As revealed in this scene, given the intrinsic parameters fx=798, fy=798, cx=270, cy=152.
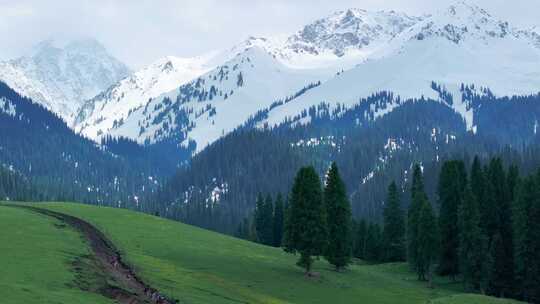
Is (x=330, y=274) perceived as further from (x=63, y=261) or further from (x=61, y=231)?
(x=63, y=261)

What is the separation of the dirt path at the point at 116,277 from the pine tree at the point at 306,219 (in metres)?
21.0

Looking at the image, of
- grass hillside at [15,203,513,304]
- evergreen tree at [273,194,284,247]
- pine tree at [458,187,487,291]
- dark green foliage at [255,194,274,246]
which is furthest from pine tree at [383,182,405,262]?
pine tree at [458,187,487,291]

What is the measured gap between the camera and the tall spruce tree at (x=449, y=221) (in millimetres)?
115000

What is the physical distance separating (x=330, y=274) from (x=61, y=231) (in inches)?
1237

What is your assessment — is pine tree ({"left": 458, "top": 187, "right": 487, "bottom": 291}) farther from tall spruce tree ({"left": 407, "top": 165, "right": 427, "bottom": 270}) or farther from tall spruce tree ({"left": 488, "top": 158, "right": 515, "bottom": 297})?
tall spruce tree ({"left": 407, "top": 165, "right": 427, "bottom": 270})

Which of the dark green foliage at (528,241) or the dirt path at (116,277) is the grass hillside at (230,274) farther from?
the dark green foliage at (528,241)

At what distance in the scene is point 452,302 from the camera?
76.9 meters

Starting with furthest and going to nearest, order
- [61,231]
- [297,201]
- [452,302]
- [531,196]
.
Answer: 1. [531,196]
2. [297,201]
3. [61,231]
4. [452,302]

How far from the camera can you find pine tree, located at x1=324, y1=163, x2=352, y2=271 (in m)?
99.6

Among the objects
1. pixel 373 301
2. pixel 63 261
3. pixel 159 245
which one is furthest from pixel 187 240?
pixel 63 261

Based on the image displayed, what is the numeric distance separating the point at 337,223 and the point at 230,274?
23.5m

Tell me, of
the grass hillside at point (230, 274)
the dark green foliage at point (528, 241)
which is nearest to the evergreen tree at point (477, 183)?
the dark green foliage at point (528, 241)

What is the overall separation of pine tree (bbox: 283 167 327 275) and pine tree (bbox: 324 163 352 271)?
5.60 meters

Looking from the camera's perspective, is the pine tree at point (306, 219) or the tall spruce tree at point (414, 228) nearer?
the pine tree at point (306, 219)
